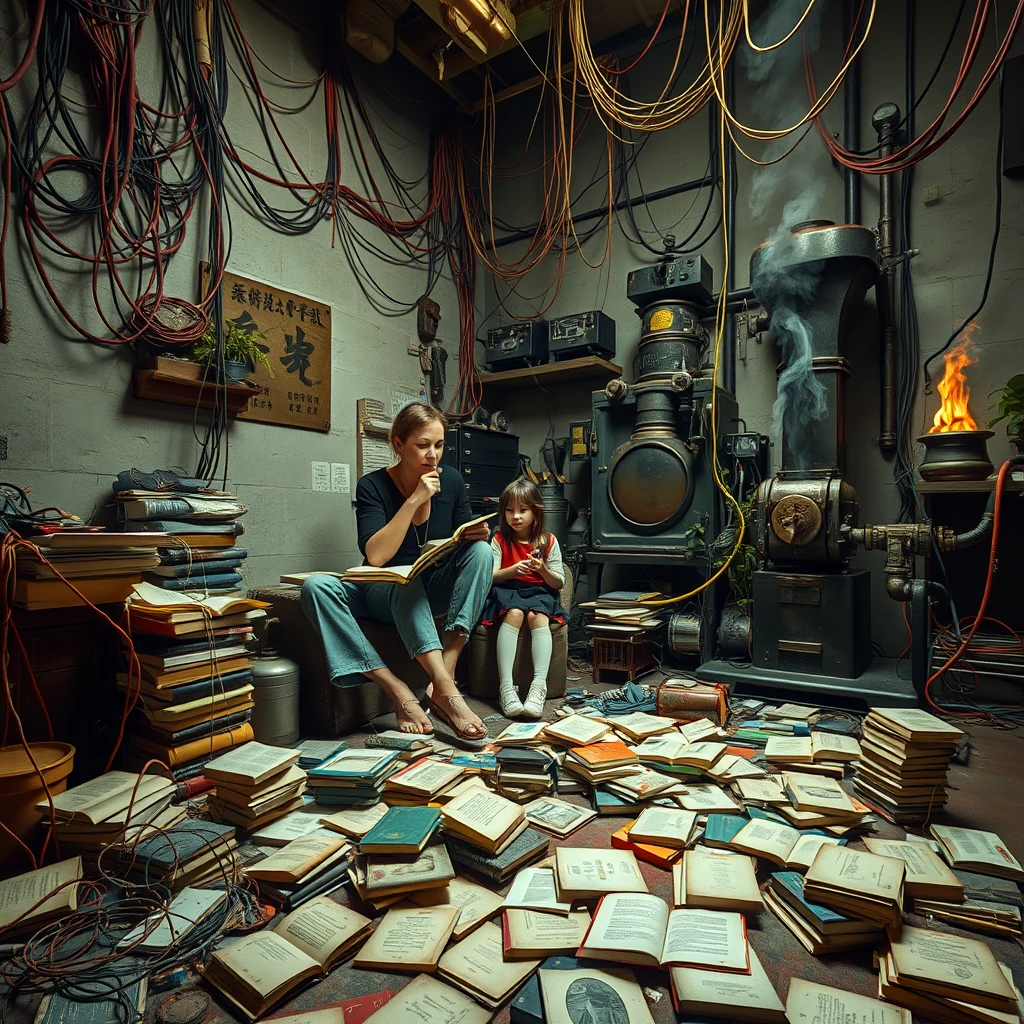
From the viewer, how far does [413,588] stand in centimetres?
217

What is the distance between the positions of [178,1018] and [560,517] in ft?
10.0

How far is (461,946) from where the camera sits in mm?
1066

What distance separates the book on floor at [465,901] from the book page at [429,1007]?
0.44ft

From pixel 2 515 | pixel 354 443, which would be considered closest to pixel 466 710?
pixel 2 515

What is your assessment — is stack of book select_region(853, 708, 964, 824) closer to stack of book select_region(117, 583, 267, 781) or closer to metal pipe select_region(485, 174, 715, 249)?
stack of book select_region(117, 583, 267, 781)

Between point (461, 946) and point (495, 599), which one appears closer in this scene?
point (461, 946)

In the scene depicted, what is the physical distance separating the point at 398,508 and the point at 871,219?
283cm

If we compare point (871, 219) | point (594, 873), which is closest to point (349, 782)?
point (594, 873)

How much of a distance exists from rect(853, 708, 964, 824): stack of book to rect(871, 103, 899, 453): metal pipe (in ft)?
6.06

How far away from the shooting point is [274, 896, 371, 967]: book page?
106cm

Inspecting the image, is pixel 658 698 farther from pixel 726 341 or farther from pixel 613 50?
pixel 613 50

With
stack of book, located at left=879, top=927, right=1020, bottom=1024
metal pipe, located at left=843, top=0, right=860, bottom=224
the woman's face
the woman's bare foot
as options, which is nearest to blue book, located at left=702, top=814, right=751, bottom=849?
stack of book, located at left=879, top=927, right=1020, bottom=1024

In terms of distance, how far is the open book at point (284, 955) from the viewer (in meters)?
0.97

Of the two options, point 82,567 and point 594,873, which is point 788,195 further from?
point 82,567
